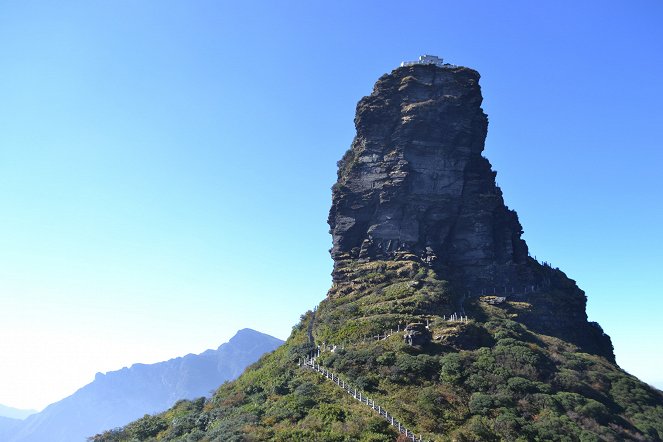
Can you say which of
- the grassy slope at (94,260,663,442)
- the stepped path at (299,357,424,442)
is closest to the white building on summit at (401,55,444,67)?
the grassy slope at (94,260,663,442)

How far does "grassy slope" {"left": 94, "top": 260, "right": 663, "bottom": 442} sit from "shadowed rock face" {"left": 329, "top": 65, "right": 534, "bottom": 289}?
12313mm

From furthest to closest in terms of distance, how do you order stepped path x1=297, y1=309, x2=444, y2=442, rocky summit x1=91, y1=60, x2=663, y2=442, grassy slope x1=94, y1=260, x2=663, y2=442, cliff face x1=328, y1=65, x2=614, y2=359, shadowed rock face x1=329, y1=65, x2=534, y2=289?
shadowed rock face x1=329, y1=65, x2=534, y2=289 < cliff face x1=328, y1=65, x2=614, y2=359 < rocky summit x1=91, y1=60, x2=663, y2=442 < grassy slope x1=94, y1=260, x2=663, y2=442 < stepped path x1=297, y1=309, x2=444, y2=442

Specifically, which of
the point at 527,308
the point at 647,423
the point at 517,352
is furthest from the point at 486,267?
the point at 647,423

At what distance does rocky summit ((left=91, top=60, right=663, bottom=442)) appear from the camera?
161 feet

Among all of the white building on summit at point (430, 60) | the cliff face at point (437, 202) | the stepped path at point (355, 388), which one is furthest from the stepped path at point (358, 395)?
the white building on summit at point (430, 60)

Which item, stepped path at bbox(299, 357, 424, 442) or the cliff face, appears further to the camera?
the cliff face

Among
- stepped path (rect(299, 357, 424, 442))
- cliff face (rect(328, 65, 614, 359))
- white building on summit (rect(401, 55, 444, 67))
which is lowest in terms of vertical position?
stepped path (rect(299, 357, 424, 442))

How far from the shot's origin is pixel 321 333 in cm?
7425

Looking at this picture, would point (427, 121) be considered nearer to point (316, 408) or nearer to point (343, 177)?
point (343, 177)

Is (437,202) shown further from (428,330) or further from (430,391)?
(430,391)

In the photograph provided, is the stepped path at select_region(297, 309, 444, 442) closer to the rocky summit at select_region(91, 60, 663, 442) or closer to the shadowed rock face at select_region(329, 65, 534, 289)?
the rocky summit at select_region(91, 60, 663, 442)

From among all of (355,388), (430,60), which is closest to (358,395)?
(355,388)

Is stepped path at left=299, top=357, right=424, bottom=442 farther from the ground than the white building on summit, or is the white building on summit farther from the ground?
the white building on summit

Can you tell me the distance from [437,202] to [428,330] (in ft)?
103
